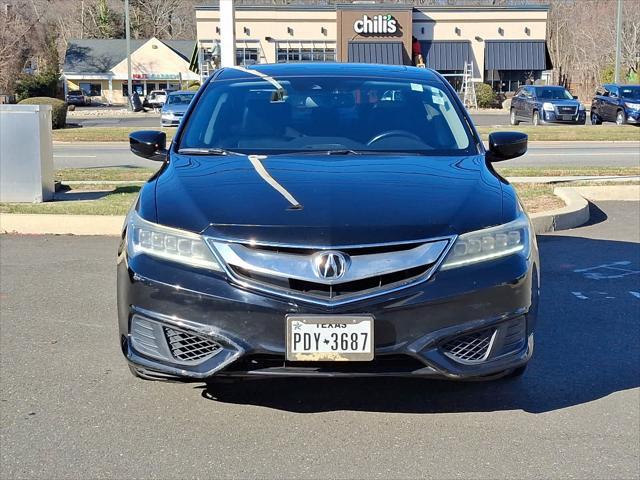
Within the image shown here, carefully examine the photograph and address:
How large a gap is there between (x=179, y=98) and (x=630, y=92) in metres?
16.9

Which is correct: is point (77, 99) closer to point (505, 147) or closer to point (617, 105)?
point (617, 105)

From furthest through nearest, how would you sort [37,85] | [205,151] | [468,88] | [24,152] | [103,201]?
[37,85], [468,88], [103,201], [24,152], [205,151]

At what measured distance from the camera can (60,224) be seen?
903 cm

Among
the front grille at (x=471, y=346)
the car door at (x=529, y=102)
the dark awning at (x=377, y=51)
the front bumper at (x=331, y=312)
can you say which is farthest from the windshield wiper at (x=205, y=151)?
the dark awning at (x=377, y=51)

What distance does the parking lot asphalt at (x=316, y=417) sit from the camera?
3.64 metres

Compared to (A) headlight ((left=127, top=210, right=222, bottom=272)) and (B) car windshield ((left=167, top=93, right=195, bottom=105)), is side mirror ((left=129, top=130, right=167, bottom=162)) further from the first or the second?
(B) car windshield ((left=167, top=93, right=195, bottom=105))

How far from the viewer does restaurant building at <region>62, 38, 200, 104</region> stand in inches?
3046

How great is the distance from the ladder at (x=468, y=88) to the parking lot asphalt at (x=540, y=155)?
95.5 ft

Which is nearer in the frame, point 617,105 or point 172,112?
point 172,112

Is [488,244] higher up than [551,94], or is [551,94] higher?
[551,94]

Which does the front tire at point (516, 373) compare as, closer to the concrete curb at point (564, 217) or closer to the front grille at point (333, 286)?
the front grille at point (333, 286)

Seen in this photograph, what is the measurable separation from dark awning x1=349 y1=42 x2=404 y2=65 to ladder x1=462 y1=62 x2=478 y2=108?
434cm

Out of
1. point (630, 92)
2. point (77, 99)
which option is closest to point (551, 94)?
point (630, 92)

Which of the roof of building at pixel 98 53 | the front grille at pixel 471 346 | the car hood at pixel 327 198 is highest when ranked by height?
the roof of building at pixel 98 53
